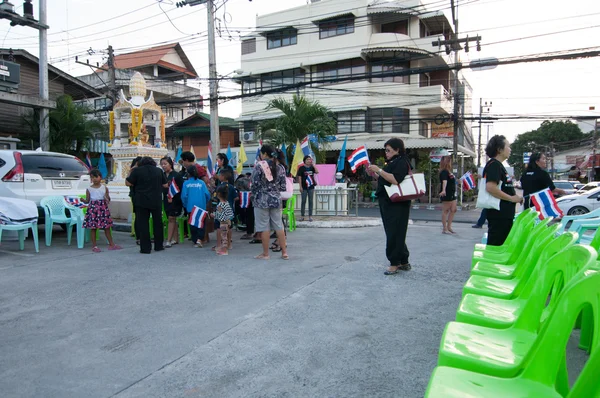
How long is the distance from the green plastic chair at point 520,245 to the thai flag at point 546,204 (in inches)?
72.9

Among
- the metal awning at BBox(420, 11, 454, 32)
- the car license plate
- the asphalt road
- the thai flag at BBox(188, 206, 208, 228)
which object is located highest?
the metal awning at BBox(420, 11, 454, 32)

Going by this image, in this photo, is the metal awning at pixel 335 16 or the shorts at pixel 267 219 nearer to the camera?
the shorts at pixel 267 219

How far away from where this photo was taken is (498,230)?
4852mm

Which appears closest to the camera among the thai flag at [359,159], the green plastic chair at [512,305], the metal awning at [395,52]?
the green plastic chair at [512,305]

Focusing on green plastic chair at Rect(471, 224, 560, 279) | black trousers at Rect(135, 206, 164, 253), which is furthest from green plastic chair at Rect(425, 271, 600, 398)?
black trousers at Rect(135, 206, 164, 253)

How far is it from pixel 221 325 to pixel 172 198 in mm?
4702

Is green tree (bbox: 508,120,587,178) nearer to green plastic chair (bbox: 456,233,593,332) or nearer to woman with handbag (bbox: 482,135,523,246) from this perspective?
woman with handbag (bbox: 482,135,523,246)

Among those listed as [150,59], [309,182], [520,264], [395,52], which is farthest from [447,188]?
[150,59]

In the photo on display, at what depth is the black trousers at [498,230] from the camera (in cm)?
480

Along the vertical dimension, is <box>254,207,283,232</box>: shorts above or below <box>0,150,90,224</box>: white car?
below

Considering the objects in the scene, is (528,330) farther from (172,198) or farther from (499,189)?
(172,198)

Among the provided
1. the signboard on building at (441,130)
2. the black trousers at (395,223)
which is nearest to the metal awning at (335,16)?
the signboard on building at (441,130)

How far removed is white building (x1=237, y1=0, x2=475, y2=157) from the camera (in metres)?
26.7

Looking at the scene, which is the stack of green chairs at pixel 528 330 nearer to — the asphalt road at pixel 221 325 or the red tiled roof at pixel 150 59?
the asphalt road at pixel 221 325
